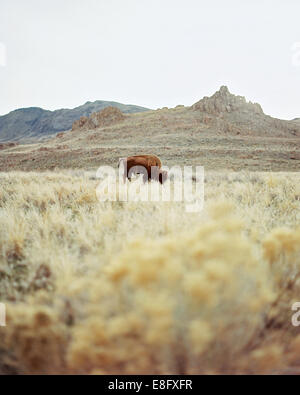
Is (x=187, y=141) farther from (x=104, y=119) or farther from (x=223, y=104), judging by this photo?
(x=104, y=119)

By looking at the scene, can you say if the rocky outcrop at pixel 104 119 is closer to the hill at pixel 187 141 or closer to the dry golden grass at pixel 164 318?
the hill at pixel 187 141

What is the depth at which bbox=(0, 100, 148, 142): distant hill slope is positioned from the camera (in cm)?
13650

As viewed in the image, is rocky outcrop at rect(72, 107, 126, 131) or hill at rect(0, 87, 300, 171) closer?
hill at rect(0, 87, 300, 171)

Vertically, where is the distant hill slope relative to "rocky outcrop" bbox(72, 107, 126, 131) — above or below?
above

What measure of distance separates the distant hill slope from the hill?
93450 millimetres

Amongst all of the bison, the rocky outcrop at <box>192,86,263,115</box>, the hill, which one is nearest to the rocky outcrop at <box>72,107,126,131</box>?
the hill

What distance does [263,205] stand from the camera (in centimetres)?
398

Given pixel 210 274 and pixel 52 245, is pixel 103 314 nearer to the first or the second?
pixel 210 274

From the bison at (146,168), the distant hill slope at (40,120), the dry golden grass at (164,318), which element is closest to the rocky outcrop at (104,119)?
the bison at (146,168)

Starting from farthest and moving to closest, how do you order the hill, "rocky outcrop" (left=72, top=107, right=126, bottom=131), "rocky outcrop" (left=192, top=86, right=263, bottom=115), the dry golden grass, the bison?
"rocky outcrop" (left=72, top=107, right=126, bottom=131) < "rocky outcrop" (left=192, top=86, right=263, bottom=115) < the hill < the bison < the dry golden grass

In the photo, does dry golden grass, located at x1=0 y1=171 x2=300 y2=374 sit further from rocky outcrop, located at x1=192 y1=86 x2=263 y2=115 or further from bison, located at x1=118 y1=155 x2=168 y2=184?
rocky outcrop, located at x1=192 y1=86 x2=263 y2=115

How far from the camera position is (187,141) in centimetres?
3522
